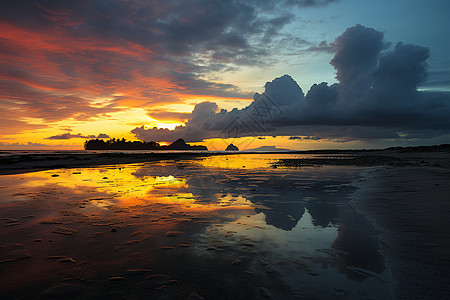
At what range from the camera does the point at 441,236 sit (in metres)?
6.18

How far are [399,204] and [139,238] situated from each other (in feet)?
34.5

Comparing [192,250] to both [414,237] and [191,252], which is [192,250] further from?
[414,237]

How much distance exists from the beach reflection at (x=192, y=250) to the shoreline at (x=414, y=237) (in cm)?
35

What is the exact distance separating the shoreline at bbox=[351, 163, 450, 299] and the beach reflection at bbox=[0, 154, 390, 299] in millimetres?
346

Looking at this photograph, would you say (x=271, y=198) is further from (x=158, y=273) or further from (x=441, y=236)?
(x=158, y=273)

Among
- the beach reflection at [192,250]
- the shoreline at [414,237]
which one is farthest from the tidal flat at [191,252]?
the shoreline at [414,237]

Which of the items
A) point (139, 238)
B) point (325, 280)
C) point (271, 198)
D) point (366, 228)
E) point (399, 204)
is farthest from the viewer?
point (271, 198)

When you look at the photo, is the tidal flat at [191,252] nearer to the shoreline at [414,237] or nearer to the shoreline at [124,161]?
the shoreline at [414,237]

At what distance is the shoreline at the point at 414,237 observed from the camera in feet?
13.6

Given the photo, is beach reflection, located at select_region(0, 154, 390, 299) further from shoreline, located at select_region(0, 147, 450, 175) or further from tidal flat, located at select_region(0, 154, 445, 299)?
shoreline, located at select_region(0, 147, 450, 175)

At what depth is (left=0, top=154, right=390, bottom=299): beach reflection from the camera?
4.13m

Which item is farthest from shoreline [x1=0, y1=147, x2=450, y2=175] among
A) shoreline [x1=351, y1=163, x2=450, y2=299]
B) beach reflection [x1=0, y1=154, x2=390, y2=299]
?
beach reflection [x1=0, y1=154, x2=390, y2=299]

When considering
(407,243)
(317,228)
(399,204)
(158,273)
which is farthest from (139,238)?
(399,204)

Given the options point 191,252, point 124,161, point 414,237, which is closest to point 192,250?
point 191,252
